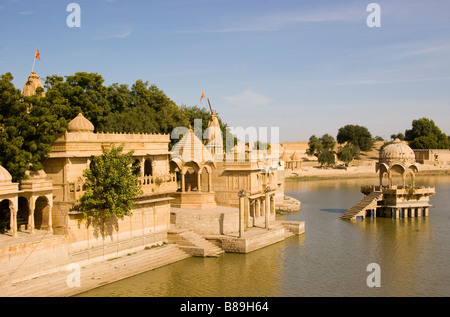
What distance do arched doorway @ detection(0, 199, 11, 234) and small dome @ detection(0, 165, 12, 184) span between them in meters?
1.86

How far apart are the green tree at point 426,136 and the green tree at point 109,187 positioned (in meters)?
95.5

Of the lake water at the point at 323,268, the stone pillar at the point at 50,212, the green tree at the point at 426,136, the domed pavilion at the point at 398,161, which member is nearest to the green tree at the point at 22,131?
the stone pillar at the point at 50,212

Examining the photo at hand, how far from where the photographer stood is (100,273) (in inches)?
939

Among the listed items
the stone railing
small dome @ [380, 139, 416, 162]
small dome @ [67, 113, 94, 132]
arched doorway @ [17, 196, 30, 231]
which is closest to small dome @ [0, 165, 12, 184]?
arched doorway @ [17, 196, 30, 231]

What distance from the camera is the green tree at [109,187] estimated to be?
2520cm

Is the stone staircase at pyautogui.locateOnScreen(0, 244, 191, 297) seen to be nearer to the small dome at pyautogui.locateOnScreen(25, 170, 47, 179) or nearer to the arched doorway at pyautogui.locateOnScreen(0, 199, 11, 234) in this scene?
the arched doorway at pyautogui.locateOnScreen(0, 199, 11, 234)

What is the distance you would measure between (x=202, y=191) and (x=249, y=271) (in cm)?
907

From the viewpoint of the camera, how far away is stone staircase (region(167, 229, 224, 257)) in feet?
94.0

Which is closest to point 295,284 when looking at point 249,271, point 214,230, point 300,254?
point 249,271

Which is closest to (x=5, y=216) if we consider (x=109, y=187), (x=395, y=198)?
(x=109, y=187)

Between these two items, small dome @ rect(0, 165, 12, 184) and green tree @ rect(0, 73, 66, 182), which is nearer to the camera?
small dome @ rect(0, 165, 12, 184)

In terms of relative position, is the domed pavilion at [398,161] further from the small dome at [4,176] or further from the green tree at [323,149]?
the green tree at [323,149]
